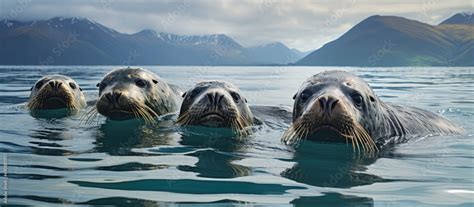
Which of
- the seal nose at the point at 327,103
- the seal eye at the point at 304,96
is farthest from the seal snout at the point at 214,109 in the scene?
the seal nose at the point at 327,103

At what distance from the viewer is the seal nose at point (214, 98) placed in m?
7.42

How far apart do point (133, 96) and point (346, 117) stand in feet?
12.5

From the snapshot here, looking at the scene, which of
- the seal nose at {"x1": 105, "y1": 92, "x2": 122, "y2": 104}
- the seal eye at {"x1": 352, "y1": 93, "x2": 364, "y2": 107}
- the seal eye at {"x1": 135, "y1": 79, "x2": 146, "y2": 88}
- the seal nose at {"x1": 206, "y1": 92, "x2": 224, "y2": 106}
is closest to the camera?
the seal eye at {"x1": 352, "y1": 93, "x2": 364, "y2": 107}

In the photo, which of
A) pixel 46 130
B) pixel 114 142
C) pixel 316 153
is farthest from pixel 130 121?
pixel 316 153

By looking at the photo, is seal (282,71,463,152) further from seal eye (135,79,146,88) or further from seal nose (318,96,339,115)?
seal eye (135,79,146,88)

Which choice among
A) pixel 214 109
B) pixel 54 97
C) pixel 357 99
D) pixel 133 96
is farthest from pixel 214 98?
pixel 54 97

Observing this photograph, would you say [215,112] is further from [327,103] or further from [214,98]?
[327,103]

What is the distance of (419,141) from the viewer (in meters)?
6.93

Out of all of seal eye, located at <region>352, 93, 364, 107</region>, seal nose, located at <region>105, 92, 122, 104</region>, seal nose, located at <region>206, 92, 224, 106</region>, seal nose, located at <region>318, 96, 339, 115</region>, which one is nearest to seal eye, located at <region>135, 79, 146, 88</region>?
seal nose, located at <region>105, 92, 122, 104</region>

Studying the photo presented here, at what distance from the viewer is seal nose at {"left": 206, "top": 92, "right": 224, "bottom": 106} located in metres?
7.42

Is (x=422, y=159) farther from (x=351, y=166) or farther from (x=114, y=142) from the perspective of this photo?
(x=114, y=142)

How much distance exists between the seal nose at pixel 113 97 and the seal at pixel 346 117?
8.93 feet

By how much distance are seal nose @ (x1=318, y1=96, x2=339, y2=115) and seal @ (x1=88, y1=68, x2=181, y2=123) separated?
352cm

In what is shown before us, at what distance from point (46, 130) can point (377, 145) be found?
4.57m
